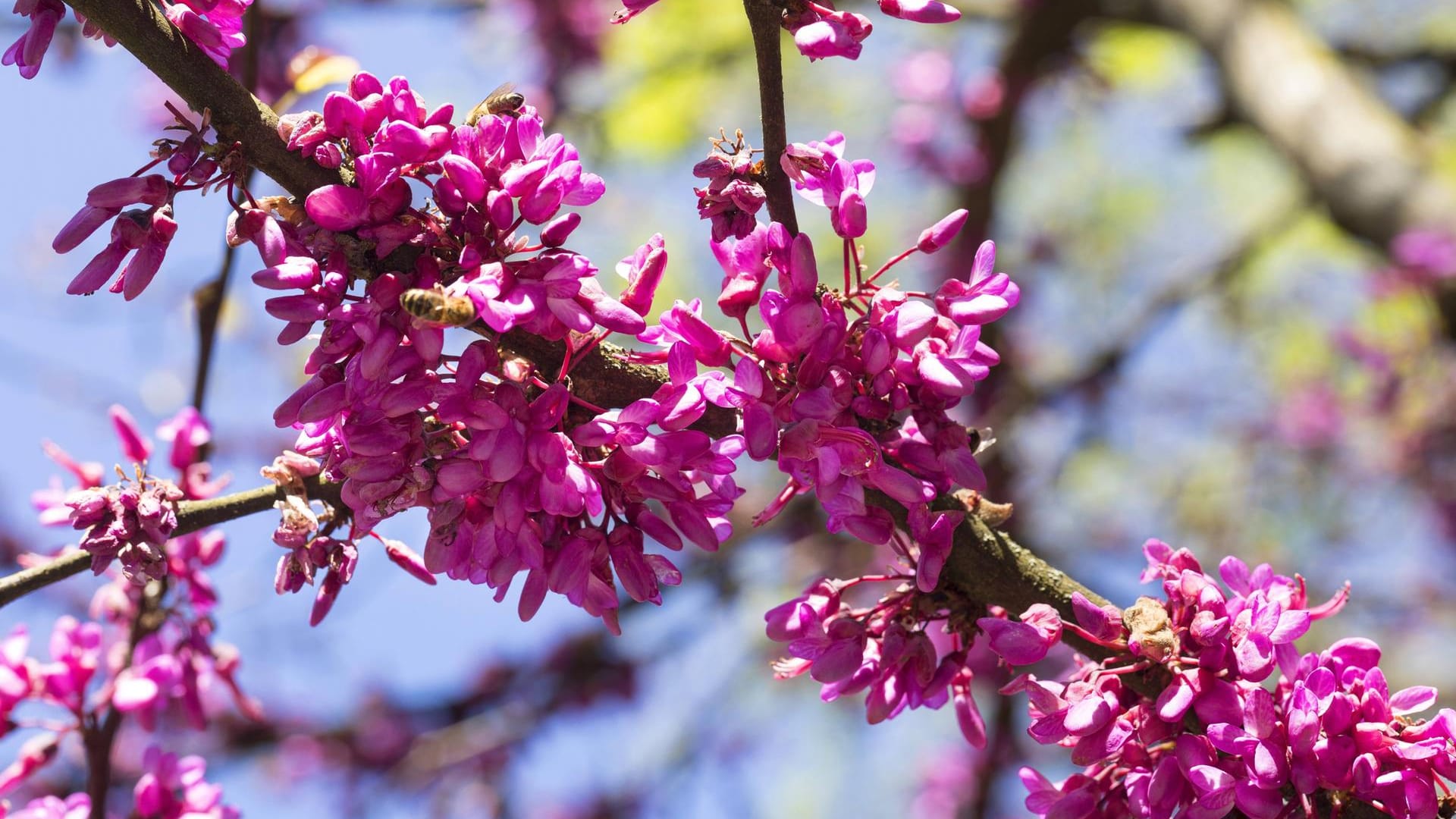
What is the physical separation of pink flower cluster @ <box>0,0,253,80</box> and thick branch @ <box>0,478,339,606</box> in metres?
0.64

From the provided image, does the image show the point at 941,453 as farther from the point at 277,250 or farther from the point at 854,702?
the point at 854,702

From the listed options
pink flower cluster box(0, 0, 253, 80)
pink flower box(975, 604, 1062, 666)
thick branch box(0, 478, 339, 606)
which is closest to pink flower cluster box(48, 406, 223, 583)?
thick branch box(0, 478, 339, 606)

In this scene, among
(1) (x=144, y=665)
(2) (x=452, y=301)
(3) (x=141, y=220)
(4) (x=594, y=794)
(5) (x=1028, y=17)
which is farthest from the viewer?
(4) (x=594, y=794)

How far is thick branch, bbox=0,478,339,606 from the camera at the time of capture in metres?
1.68

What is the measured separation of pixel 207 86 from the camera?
1.56 metres

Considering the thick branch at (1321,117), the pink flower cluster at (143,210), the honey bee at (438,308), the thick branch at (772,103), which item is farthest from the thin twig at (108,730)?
the thick branch at (1321,117)

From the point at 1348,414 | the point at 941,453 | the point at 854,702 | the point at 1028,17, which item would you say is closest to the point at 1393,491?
the point at 1348,414

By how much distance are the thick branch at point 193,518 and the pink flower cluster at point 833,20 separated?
2.83ft

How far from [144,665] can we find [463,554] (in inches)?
42.9

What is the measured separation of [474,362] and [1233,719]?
1.23 meters

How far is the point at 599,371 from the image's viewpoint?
1.70 meters

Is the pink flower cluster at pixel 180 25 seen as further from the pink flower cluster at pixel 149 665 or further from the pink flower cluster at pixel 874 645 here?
the pink flower cluster at pixel 874 645

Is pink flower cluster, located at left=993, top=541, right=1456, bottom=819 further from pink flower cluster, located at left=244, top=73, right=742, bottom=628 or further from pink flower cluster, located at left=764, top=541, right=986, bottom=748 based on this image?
pink flower cluster, located at left=244, top=73, right=742, bottom=628

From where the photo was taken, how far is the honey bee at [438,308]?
1420 millimetres
